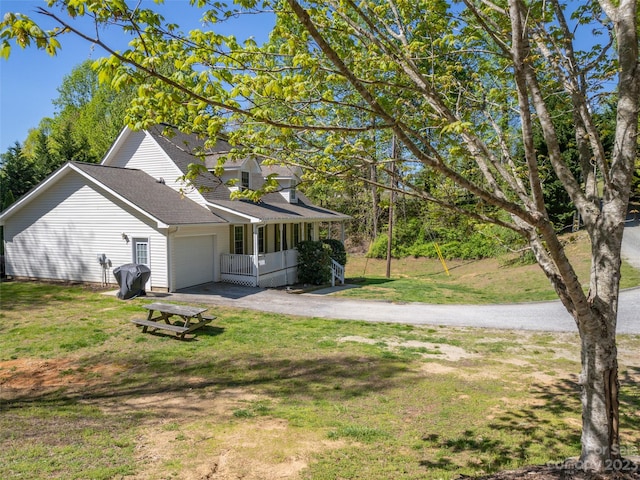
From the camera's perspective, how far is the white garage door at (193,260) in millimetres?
17375

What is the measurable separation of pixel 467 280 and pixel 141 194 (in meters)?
18.9

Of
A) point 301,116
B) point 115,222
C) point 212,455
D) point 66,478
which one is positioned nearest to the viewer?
point 66,478

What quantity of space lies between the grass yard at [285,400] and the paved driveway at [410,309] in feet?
3.91

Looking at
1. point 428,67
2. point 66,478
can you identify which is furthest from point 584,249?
point 66,478

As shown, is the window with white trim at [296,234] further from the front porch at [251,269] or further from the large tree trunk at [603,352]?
the large tree trunk at [603,352]

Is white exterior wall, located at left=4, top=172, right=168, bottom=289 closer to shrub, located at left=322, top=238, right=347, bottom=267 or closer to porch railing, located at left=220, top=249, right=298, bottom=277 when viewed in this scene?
porch railing, located at left=220, top=249, right=298, bottom=277

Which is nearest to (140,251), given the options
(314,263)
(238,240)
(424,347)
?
(238,240)

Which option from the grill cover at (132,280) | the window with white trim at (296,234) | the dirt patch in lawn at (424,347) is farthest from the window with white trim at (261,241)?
the dirt patch in lawn at (424,347)

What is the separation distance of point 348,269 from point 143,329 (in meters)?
23.5

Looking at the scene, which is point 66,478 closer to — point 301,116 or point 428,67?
point 301,116

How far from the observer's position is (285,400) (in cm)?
718

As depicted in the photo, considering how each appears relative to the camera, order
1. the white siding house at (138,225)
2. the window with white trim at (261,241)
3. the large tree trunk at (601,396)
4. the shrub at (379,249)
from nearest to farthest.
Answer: the large tree trunk at (601,396) < the white siding house at (138,225) < the window with white trim at (261,241) < the shrub at (379,249)

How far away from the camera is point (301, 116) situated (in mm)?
5551

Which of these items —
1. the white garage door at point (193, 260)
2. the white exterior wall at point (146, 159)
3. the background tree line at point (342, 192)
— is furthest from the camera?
the background tree line at point (342, 192)
